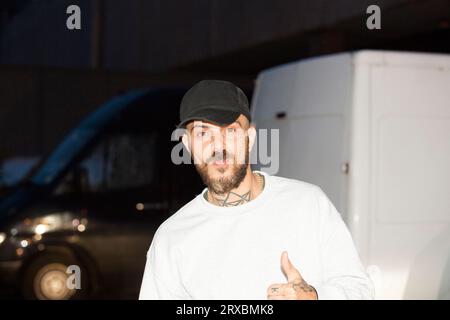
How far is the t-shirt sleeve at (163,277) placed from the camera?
279cm

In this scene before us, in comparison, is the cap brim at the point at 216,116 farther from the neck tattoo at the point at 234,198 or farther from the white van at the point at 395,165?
the white van at the point at 395,165

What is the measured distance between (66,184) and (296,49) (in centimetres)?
1107

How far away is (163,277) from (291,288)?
1.64ft

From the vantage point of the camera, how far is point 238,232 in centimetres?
268

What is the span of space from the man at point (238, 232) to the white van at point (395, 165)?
307 centimetres

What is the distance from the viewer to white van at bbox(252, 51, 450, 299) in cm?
576

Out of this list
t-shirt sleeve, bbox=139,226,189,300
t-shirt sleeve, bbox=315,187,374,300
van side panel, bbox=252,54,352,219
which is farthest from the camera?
van side panel, bbox=252,54,352,219

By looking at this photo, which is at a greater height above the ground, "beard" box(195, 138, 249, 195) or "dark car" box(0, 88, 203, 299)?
"beard" box(195, 138, 249, 195)

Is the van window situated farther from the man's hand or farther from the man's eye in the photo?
the man's hand

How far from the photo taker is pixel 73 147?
9.38m

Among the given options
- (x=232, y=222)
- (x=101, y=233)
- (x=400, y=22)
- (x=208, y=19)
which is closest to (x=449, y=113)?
(x=232, y=222)

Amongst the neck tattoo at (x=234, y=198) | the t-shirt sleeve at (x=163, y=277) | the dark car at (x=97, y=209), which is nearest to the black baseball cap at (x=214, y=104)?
the neck tattoo at (x=234, y=198)

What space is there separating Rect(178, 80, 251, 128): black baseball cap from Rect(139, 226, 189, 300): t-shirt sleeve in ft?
1.27

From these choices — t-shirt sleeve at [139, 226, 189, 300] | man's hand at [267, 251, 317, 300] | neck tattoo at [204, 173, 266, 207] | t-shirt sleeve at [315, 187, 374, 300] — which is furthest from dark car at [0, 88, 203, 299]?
man's hand at [267, 251, 317, 300]
